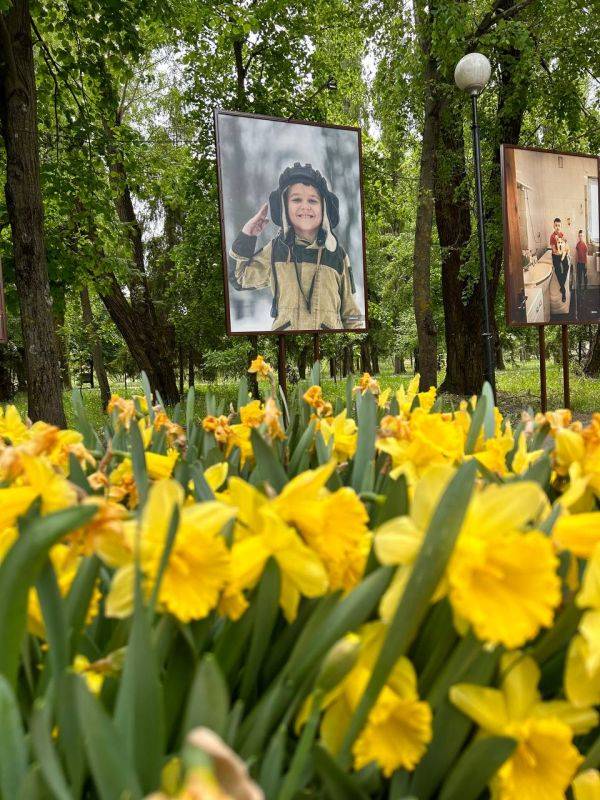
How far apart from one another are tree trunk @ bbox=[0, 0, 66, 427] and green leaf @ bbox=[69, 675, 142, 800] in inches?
179

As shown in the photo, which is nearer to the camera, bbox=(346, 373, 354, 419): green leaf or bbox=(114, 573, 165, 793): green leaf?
bbox=(114, 573, 165, 793): green leaf

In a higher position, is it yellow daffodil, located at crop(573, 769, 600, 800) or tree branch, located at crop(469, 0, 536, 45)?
tree branch, located at crop(469, 0, 536, 45)

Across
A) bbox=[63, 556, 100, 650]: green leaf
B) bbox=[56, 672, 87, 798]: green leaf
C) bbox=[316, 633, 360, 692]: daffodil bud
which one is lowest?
bbox=[56, 672, 87, 798]: green leaf

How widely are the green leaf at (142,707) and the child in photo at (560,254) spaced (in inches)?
246

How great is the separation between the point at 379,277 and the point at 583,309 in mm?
11969

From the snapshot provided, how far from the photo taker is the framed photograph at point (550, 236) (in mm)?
5586

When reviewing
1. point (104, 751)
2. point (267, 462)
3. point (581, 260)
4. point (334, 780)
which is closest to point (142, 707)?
point (104, 751)

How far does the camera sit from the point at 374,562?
537mm

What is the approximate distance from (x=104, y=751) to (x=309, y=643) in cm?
15

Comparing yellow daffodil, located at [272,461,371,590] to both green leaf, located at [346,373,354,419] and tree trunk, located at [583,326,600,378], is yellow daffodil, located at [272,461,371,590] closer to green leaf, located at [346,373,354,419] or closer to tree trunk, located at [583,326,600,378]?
green leaf, located at [346,373,354,419]

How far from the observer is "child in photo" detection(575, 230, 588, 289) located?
6.14 metres

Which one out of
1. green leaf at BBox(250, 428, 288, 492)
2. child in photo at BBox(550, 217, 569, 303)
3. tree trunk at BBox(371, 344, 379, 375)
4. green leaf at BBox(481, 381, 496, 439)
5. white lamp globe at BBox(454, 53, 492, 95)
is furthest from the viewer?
tree trunk at BBox(371, 344, 379, 375)

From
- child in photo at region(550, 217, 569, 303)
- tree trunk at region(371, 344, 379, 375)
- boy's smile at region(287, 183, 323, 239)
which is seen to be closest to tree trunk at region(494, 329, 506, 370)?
child in photo at region(550, 217, 569, 303)

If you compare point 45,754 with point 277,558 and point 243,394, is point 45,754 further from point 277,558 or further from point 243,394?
point 243,394
